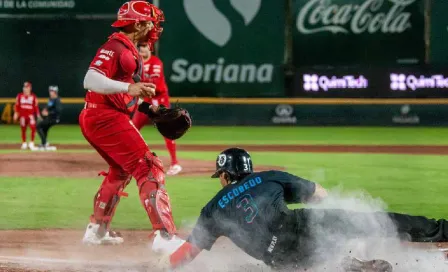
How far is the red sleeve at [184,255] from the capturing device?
5.93 metres

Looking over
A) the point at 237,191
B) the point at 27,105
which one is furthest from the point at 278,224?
the point at 27,105

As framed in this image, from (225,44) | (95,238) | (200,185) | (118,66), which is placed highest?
(118,66)

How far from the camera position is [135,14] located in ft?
24.0

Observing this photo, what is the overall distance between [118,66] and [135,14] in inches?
18.5

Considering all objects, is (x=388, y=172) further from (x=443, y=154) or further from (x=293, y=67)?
(x=293, y=67)

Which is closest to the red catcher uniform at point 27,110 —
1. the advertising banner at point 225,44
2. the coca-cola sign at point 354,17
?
the advertising banner at point 225,44


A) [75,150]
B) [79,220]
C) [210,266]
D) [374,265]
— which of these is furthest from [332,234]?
[75,150]

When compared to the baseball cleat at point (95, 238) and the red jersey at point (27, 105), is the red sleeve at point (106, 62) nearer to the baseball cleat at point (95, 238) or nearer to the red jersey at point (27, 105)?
the baseball cleat at point (95, 238)

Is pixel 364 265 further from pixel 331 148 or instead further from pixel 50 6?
pixel 50 6

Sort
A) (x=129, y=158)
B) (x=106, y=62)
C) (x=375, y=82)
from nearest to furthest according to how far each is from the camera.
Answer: (x=106, y=62)
(x=129, y=158)
(x=375, y=82)

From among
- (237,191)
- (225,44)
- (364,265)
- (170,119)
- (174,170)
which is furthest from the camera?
(225,44)

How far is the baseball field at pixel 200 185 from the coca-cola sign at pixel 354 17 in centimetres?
276

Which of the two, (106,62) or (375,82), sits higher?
(106,62)

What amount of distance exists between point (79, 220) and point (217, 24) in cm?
1627
